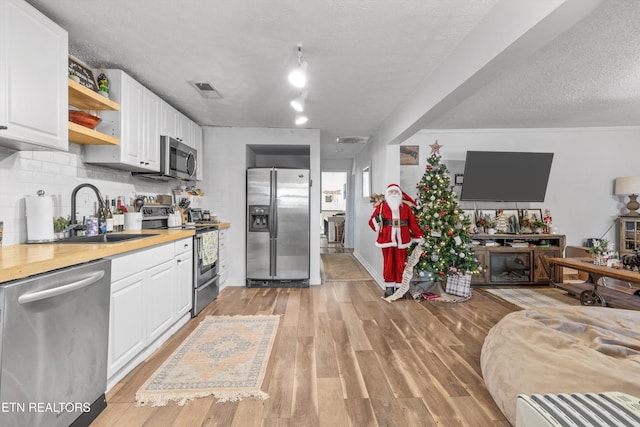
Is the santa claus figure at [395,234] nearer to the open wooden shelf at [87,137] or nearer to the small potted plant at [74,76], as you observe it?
the open wooden shelf at [87,137]

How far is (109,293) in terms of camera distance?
180 centimetres

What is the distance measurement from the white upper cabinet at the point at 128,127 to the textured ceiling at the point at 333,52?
0.16 meters

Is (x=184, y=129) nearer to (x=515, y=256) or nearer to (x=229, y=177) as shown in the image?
(x=229, y=177)

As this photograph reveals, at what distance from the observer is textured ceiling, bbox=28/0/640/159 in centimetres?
194

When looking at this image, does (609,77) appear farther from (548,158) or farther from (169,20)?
(169,20)

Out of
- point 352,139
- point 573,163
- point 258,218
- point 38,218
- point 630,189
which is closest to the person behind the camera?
point 38,218

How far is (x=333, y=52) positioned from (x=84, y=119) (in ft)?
6.80

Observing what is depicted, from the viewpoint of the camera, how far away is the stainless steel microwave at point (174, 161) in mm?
3307

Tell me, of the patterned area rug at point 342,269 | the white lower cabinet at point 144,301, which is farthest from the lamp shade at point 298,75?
the patterned area rug at point 342,269

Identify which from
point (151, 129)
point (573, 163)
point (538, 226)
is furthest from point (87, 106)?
point (573, 163)

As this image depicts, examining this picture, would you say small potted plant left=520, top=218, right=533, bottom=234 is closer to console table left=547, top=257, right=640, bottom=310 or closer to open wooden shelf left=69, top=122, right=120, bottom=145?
console table left=547, top=257, right=640, bottom=310

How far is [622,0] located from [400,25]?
4.64ft

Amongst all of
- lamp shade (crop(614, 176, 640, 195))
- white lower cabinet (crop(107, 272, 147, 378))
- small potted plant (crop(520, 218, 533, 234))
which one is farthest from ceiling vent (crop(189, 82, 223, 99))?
lamp shade (crop(614, 176, 640, 195))

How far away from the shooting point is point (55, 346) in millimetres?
1421
